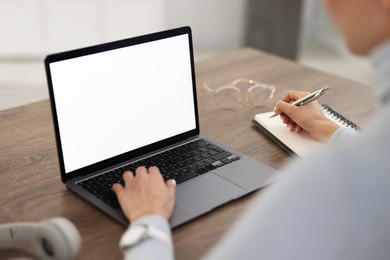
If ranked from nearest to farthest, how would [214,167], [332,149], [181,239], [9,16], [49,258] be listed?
[332,149]
[49,258]
[181,239]
[214,167]
[9,16]

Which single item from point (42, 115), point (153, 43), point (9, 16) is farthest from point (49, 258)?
A: point (9, 16)

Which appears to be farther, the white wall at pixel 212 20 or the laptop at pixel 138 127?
the white wall at pixel 212 20

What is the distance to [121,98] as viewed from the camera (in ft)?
4.25

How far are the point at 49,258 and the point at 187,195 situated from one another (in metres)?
0.33

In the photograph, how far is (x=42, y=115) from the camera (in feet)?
5.22

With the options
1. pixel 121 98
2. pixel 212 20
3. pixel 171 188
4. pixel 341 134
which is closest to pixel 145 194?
pixel 171 188

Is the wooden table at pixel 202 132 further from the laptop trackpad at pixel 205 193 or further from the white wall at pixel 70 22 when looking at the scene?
the white wall at pixel 70 22

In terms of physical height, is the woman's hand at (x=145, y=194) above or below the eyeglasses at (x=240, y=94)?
above

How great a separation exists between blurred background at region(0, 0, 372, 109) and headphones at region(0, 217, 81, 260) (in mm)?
2398

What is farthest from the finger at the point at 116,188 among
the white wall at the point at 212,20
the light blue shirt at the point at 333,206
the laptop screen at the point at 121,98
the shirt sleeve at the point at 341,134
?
the white wall at the point at 212,20

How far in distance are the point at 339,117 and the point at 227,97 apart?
1.13 ft

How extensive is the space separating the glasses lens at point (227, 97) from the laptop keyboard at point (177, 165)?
0.95 feet

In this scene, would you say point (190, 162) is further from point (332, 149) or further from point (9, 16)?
point (9, 16)

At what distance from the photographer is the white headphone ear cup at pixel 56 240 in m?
0.96
